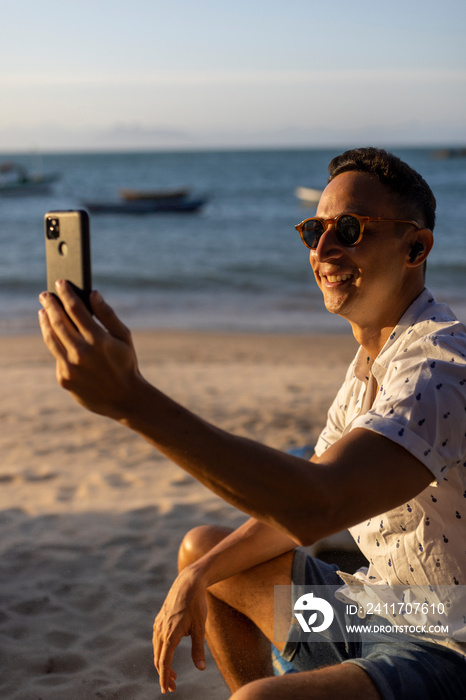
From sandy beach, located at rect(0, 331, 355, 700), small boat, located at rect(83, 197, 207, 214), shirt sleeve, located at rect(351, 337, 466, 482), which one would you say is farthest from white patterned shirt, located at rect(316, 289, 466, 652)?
small boat, located at rect(83, 197, 207, 214)

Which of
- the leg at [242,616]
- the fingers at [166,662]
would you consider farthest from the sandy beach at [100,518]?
the fingers at [166,662]

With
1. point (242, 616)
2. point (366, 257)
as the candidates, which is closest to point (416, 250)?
point (366, 257)

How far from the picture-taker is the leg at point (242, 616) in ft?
7.59

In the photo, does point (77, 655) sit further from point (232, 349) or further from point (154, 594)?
point (232, 349)

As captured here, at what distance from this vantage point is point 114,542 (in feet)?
13.1

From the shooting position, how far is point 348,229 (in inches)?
77.3

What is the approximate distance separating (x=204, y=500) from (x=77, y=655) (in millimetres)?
1708

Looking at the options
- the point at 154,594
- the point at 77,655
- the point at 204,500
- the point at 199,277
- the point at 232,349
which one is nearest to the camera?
the point at 77,655

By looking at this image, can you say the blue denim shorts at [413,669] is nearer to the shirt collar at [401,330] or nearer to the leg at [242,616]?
the leg at [242,616]

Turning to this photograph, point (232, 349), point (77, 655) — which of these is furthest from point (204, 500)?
point (232, 349)

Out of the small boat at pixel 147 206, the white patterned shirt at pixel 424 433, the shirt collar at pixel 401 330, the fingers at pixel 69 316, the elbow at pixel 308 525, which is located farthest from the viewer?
the small boat at pixel 147 206

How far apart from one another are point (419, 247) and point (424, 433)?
0.65 m

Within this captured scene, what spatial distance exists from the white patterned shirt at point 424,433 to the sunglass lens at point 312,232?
36 cm

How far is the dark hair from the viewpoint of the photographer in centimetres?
191
